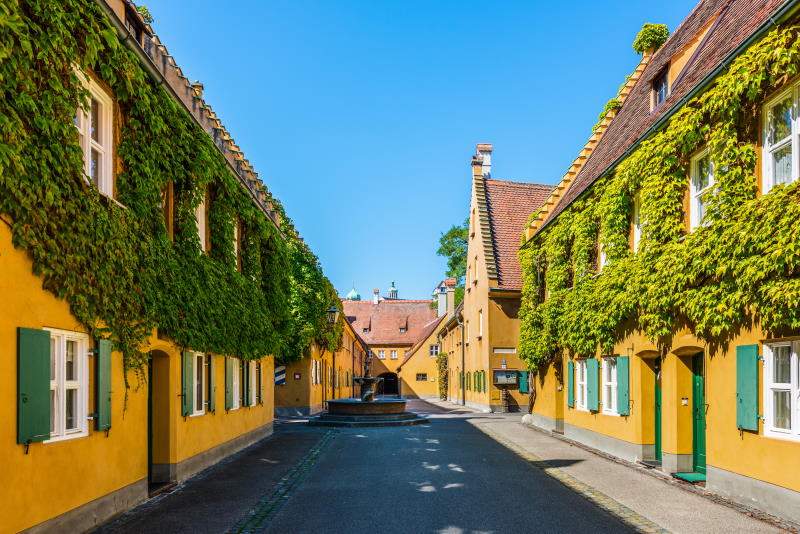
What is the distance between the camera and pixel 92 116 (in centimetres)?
930

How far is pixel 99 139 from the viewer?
9.41 meters

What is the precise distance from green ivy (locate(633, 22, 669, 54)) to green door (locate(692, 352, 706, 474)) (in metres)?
12.4

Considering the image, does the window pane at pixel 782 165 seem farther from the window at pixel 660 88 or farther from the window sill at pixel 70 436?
the window sill at pixel 70 436

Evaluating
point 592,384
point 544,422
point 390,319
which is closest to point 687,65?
point 592,384

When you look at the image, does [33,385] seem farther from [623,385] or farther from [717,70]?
[623,385]

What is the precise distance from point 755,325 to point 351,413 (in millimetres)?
18640

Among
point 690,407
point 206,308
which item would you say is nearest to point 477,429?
point 690,407

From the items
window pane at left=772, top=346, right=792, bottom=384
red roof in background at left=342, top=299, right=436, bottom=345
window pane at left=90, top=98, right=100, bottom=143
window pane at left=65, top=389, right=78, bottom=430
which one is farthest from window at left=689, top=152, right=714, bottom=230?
red roof in background at left=342, top=299, right=436, bottom=345

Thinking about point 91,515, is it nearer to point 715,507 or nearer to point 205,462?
point 205,462

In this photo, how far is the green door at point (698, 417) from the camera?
39.1 feet

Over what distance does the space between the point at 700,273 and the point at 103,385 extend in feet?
28.3

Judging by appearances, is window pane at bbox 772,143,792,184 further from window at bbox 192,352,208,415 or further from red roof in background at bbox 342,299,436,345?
red roof in background at bbox 342,299,436,345

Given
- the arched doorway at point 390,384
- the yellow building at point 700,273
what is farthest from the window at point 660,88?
the arched doorway at point 390,384

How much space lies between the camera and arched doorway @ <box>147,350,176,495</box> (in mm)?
11398
